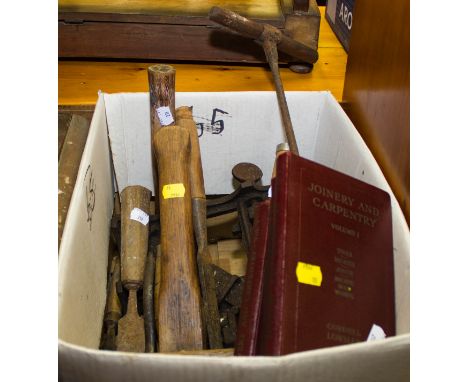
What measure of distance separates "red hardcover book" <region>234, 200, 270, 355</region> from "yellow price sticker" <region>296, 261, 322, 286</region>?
74 millimetres

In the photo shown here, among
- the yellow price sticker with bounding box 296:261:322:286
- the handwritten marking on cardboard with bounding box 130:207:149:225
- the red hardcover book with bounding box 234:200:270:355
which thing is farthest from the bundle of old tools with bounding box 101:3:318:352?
the yellow price sticker with bounding box 296:261:322:286

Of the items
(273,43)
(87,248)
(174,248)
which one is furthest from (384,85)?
(87,248)

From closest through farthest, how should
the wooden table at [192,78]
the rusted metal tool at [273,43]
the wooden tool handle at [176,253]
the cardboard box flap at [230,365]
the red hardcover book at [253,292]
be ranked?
the cardboard box flap at [230,365]
the red hardcover book at [253,292]
the wooden tool handle at [176,253]
the rusted metal tool at [273,43]
the wooden table at [192,78]

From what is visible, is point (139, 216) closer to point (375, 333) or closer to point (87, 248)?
point (87, 248)

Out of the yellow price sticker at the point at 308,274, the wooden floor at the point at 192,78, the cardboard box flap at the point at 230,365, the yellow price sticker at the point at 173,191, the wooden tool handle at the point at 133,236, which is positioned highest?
the wooden floor at the point at 192,78

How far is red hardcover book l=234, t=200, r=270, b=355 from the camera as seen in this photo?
69cm

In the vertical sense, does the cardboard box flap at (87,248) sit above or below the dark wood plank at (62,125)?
below

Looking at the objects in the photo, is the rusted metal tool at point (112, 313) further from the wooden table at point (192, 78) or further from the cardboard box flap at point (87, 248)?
the wooden table at point (192, 78)

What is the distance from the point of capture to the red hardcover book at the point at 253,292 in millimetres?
688

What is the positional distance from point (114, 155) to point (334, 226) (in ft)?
1.91

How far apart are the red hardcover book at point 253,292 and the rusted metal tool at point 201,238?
0.12 metres

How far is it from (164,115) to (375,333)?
53cm

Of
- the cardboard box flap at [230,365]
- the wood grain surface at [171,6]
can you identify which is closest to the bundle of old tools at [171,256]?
the cardboard box flap at [230,365]

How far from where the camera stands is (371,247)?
74 centimetres
